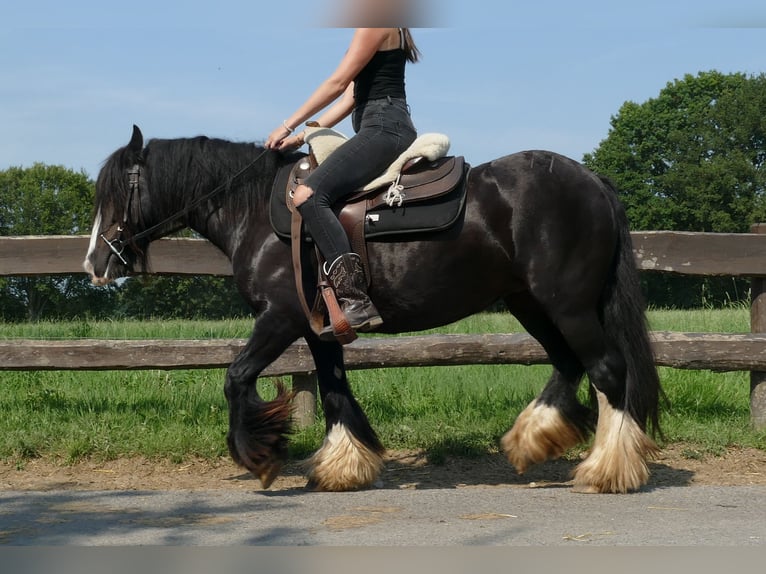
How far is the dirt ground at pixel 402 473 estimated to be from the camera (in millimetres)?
6164

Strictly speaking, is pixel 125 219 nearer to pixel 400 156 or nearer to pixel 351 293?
pixel 351 293

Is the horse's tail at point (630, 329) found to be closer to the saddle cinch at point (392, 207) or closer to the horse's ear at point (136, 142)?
the saddle cinch at point (392, 207)

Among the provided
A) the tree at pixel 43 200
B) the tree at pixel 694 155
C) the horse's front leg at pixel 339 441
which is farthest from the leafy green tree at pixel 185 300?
the tree at pixel 694 155

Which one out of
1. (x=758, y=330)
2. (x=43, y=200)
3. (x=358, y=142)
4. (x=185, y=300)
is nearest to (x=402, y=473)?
(x=358, y=142)

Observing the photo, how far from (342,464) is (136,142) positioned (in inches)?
97.7

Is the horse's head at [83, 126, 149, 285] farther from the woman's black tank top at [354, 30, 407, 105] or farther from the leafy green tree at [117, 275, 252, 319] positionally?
the leafy green tree at [117, 275, 252, 319]

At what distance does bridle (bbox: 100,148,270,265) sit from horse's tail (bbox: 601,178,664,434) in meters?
2.39

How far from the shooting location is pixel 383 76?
559 cm

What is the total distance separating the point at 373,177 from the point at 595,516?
2357mm

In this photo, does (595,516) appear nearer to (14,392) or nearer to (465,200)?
(465,200)

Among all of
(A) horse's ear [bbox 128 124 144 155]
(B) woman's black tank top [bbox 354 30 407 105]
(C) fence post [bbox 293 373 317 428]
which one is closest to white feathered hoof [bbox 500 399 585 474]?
(C) fence post [bbox 293 373 317 428]

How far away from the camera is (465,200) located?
5.57 m

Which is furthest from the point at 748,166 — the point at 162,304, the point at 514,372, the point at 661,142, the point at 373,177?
the point at 373,177

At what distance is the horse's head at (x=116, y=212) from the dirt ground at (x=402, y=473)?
150 centimetres
